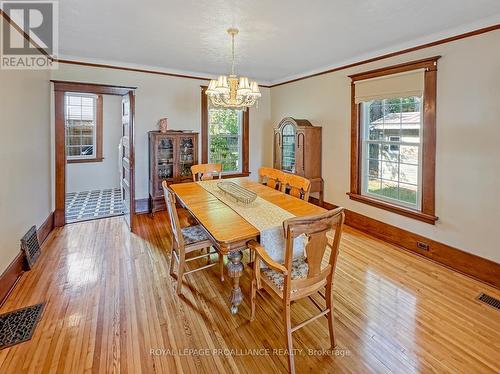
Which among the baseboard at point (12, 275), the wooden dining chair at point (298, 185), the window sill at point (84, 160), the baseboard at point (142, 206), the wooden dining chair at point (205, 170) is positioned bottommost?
the baseboard at point (12, 275)

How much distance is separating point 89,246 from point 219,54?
3.08 meters

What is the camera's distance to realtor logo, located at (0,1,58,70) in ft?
8.02

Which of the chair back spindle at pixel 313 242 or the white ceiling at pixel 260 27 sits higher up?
the white ceiling at pixel 260 27

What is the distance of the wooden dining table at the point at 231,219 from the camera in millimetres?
1955

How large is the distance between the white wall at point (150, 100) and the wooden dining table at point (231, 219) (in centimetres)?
199

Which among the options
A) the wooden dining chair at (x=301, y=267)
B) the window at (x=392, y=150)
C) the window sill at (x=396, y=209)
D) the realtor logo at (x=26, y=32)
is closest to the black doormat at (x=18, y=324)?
the wooden dining chair at (x=301, y=267)

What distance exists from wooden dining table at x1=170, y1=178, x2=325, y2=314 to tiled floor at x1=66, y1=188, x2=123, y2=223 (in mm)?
2394

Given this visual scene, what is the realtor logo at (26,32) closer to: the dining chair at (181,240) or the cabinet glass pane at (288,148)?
the dining chair at (181,240)

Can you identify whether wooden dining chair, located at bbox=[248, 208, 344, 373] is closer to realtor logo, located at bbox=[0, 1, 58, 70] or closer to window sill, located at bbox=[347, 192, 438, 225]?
window sill, located at bbox=[347, 192, 438, 225]

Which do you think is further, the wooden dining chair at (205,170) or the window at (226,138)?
the window at (226,138)

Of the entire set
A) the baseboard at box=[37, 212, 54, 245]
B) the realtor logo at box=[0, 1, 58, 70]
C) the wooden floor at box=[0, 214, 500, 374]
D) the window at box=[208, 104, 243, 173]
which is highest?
the realtor logo at box=[0, 1, 58, 70]

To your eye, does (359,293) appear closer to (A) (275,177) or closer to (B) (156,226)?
(A) (275,177)

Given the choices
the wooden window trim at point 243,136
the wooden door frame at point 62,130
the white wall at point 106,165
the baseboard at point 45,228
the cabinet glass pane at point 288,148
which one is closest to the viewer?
the baseboard at point 45,228

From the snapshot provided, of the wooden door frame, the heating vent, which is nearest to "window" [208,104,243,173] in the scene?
the wooden door frame
